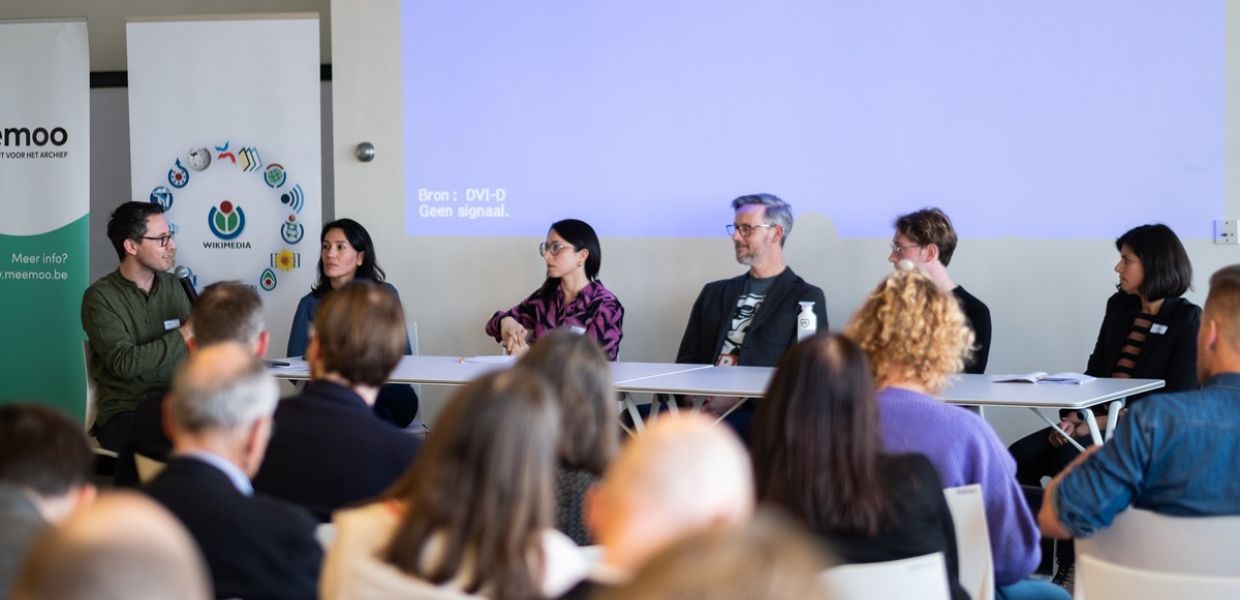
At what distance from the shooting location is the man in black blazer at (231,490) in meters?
1.94

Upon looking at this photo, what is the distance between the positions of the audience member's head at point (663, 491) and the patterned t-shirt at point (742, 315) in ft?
13.4

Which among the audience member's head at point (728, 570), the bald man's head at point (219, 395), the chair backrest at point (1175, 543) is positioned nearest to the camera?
the audience member's head at point (728, 570)

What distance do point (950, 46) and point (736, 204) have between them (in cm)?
120

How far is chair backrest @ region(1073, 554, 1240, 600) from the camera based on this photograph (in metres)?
2.16

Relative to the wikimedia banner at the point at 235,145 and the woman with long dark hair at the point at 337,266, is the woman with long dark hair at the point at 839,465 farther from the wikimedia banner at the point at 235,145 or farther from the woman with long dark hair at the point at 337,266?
the wikimedia banner at the point at 235,145

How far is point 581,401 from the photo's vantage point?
2.44m

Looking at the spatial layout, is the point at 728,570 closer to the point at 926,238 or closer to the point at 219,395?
the point at 219,395

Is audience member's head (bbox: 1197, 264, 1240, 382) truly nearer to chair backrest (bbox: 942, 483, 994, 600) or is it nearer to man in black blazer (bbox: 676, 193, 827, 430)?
chair backrest (bbox: 942, 483, 994, 600)

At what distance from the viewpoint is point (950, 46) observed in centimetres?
563

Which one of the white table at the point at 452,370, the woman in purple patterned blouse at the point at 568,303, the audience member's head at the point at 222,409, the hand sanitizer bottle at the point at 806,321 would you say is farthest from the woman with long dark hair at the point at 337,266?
the audience member's head at the point at 222,409

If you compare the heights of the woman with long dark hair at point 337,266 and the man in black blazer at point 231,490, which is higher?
the woman with long dark hair at point 337,266

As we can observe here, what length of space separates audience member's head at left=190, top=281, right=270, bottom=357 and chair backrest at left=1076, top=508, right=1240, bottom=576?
2.13 meters

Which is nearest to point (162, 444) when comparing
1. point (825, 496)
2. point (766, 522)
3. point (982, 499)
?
point (825, 496)

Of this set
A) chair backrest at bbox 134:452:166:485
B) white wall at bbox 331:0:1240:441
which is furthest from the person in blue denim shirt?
white wall at bbox 331:0:1240:441
